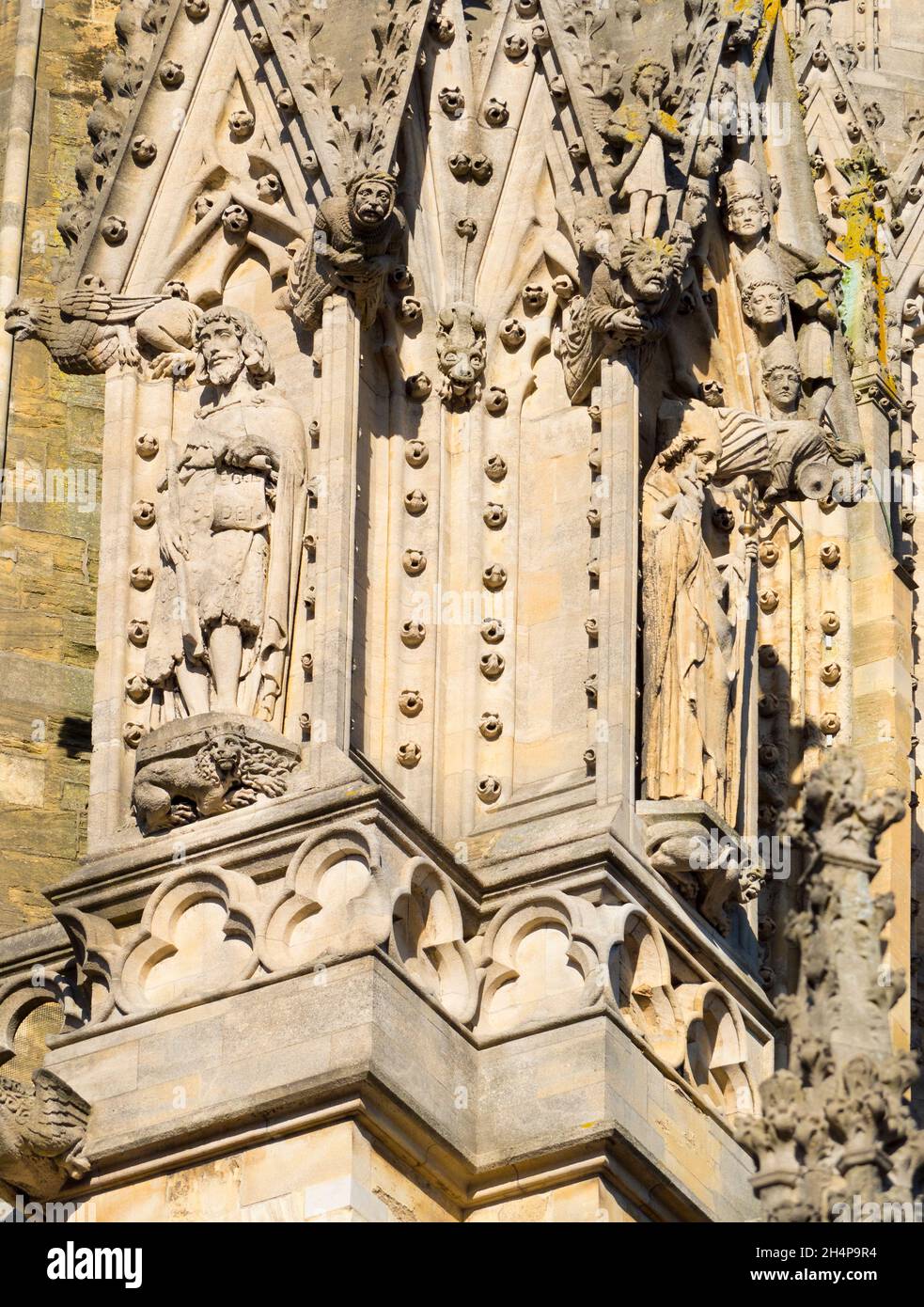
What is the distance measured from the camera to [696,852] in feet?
71.5

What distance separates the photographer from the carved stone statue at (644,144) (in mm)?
22750

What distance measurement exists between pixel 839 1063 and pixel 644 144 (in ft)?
22.5

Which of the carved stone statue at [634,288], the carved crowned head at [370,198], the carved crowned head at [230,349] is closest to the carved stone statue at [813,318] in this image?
the carved stone statue at [634,288]

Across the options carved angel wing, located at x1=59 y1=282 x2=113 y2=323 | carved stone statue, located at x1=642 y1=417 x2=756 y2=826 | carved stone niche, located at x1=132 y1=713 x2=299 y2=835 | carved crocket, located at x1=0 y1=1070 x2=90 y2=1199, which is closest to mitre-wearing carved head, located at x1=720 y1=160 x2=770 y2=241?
carved stone statue, located at x1=642 y1=417 x2=756 y2=826

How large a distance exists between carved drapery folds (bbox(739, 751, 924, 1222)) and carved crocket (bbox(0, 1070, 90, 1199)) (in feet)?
14.2

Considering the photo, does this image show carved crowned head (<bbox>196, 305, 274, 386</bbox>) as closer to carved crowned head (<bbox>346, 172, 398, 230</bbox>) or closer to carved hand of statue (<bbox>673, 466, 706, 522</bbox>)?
carved crowned head (<bbox>346, 172, 398, 230</bbox>)

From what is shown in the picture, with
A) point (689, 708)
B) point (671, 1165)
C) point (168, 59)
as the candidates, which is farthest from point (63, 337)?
point (671, 1165)

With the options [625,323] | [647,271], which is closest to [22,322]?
[625,323]

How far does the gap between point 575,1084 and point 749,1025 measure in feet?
4.75

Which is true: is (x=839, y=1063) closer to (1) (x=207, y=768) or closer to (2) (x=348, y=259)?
(1) (x=207, y=768)

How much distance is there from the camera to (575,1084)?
2083 cm

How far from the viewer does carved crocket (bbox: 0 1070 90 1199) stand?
Answer: 68.8 ft
